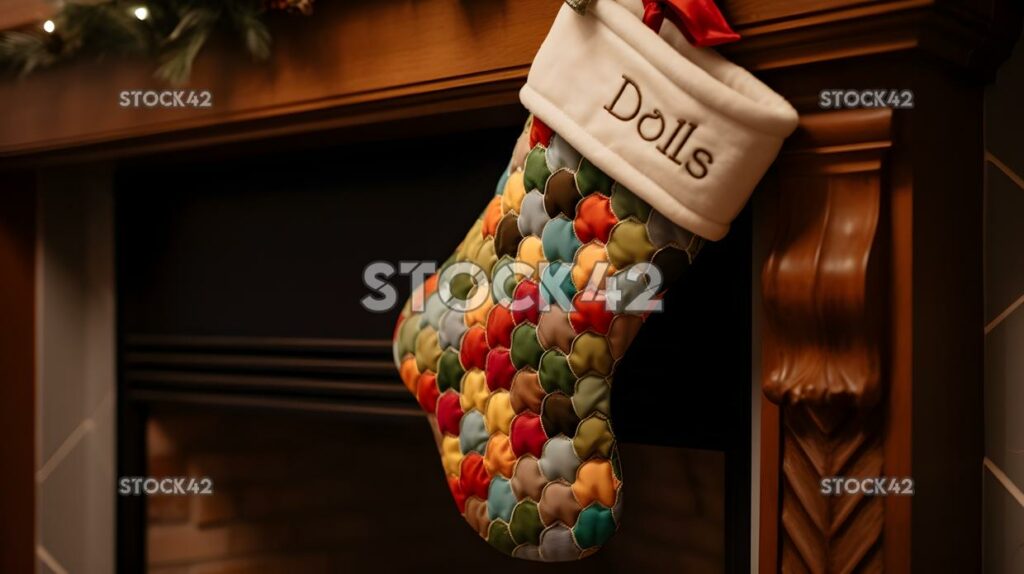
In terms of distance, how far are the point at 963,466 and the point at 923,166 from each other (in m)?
0.33

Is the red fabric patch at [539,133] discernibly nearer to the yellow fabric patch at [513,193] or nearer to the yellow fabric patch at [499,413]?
the yellow fabric patch at [513,193]

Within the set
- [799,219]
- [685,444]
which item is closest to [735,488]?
[685,444]

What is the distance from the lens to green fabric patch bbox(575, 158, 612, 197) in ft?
3.25

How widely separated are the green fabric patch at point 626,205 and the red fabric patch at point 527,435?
24 centimetres

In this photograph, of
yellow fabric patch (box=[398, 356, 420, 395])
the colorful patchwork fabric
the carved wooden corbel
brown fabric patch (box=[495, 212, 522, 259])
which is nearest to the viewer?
the carved wooden corbel

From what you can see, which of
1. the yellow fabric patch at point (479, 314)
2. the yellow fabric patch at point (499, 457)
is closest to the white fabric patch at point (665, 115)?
the yellow fabric patch at point (479, 314)

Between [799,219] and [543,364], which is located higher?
[799,219]

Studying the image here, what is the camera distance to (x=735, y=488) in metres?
1.11

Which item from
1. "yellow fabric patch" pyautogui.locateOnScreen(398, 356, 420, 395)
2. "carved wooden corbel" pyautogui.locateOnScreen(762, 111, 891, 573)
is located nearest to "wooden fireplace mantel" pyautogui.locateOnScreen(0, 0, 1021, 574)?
"carved wooden corbel" pyautogui.locateOnScreen(762, 111, 891, 573)

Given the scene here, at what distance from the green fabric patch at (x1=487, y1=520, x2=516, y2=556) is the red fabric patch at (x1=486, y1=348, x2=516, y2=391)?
15 centimetres

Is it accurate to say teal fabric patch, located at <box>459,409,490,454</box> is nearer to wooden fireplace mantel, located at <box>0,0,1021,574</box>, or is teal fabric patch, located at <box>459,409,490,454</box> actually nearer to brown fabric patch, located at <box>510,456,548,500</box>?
brown fabric patch, located at <box>510,456,548,500</box>

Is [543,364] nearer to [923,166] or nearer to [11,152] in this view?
[923,166]

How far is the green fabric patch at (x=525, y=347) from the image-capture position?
1.04 meters

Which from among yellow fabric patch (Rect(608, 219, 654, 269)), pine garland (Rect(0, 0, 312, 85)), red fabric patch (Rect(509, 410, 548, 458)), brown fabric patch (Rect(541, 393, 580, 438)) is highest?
pine garland (Rect(0, 0, 312, 85))
